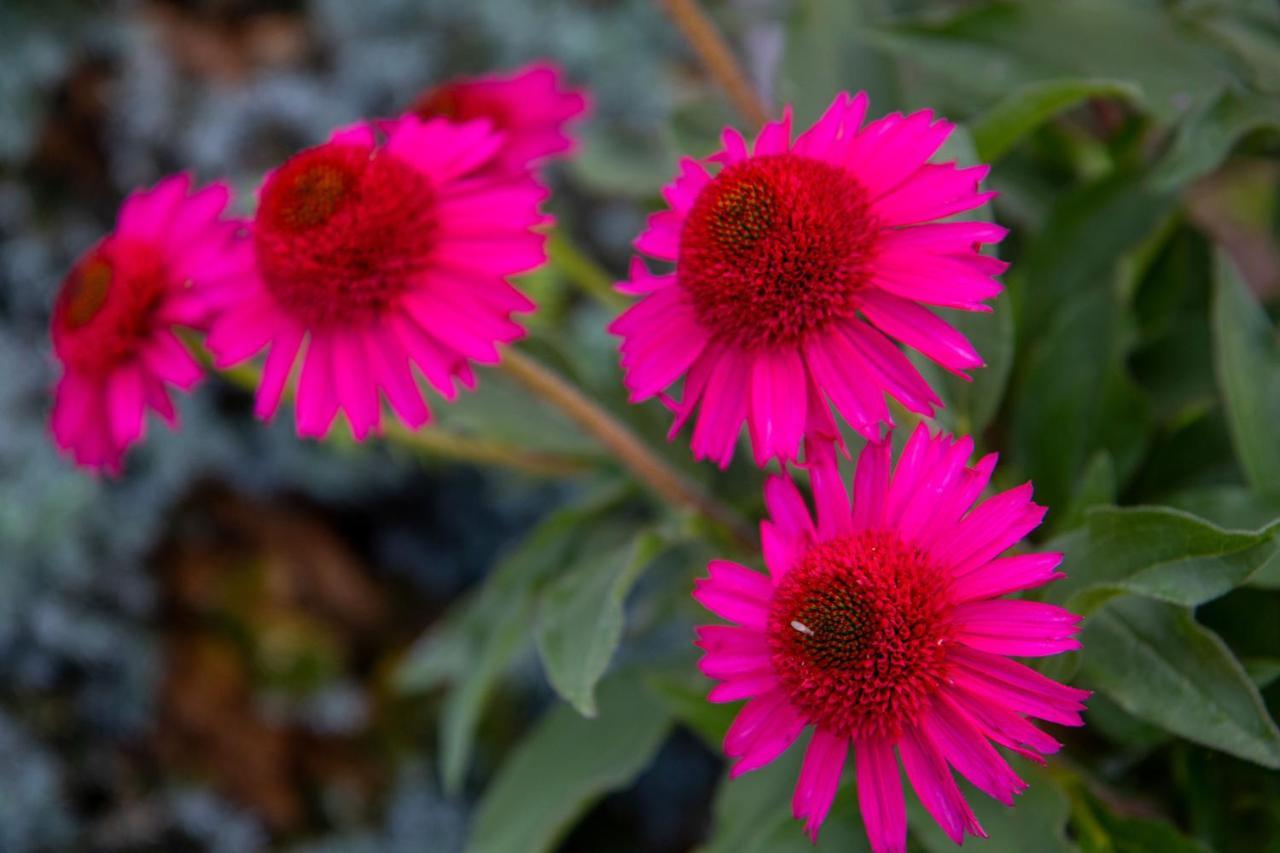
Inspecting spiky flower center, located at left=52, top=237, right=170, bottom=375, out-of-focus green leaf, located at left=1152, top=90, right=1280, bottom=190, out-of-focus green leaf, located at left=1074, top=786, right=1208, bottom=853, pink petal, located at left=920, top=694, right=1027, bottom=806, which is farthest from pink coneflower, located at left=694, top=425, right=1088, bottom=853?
spiky flower center, located at left=52, top=237, right=170, bottom=375

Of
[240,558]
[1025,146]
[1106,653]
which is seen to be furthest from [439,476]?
[1106,653]

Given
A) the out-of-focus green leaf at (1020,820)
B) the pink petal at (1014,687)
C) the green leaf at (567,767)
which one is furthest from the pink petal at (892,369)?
the green leaf at (567,767)

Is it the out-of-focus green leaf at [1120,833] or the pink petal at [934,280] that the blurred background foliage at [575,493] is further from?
the pink petal at [934,280]

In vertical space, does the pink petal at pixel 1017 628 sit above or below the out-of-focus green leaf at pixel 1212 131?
below

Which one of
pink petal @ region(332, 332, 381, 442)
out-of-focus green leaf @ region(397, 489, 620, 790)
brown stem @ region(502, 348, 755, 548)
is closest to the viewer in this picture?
pink petal @ region(332, 332, 381, 442)

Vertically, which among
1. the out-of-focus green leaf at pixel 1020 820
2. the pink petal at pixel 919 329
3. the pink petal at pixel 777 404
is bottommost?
the out-of-focus green leaf at pixel 1020 820

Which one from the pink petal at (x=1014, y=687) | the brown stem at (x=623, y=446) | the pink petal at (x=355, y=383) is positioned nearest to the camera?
the pink petal at (x=1014, y=687)

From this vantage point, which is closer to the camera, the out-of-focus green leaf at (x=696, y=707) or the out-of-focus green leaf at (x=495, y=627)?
the out-of-focus green leaf at (x=696, y=707)

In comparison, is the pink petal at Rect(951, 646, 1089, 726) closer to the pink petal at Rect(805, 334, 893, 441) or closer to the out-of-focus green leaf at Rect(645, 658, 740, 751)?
the pink petal at Rect(805, 334, 893, 441)
